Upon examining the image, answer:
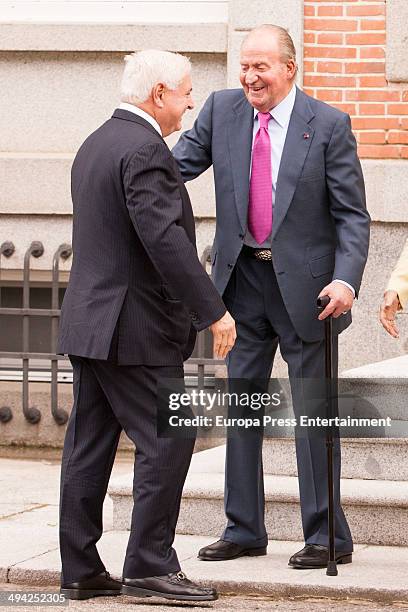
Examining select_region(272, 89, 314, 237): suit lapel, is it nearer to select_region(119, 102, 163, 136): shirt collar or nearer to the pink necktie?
the pink necktie

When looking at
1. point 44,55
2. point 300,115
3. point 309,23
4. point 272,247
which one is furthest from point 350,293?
point 44,55

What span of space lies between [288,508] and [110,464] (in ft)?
3.84

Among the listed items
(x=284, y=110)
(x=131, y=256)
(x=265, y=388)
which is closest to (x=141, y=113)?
(x=131, y=256)

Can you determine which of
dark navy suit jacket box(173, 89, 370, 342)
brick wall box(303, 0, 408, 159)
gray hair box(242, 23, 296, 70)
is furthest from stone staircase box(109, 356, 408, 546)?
brick wall box(303, 0, 408, 159)

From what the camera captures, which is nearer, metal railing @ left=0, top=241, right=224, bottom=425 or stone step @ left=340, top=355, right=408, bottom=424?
stone step @ left=340, top=355, right=408, bottom=424

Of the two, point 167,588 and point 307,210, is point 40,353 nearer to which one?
point 307,210

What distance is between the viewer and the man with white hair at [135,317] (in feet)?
17.2

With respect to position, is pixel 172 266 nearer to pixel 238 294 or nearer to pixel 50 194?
pixel 238 294

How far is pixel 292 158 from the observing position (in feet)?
19.2

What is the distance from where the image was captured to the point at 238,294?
236 inches

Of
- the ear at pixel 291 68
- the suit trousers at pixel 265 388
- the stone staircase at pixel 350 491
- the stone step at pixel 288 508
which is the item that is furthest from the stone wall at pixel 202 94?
the ear at pixel 291 68

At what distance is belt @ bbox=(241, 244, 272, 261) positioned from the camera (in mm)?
5891

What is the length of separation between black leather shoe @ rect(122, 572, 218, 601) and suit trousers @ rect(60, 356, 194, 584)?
0.03 m

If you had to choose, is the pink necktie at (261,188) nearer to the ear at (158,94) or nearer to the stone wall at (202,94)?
the ear at (158,94)
